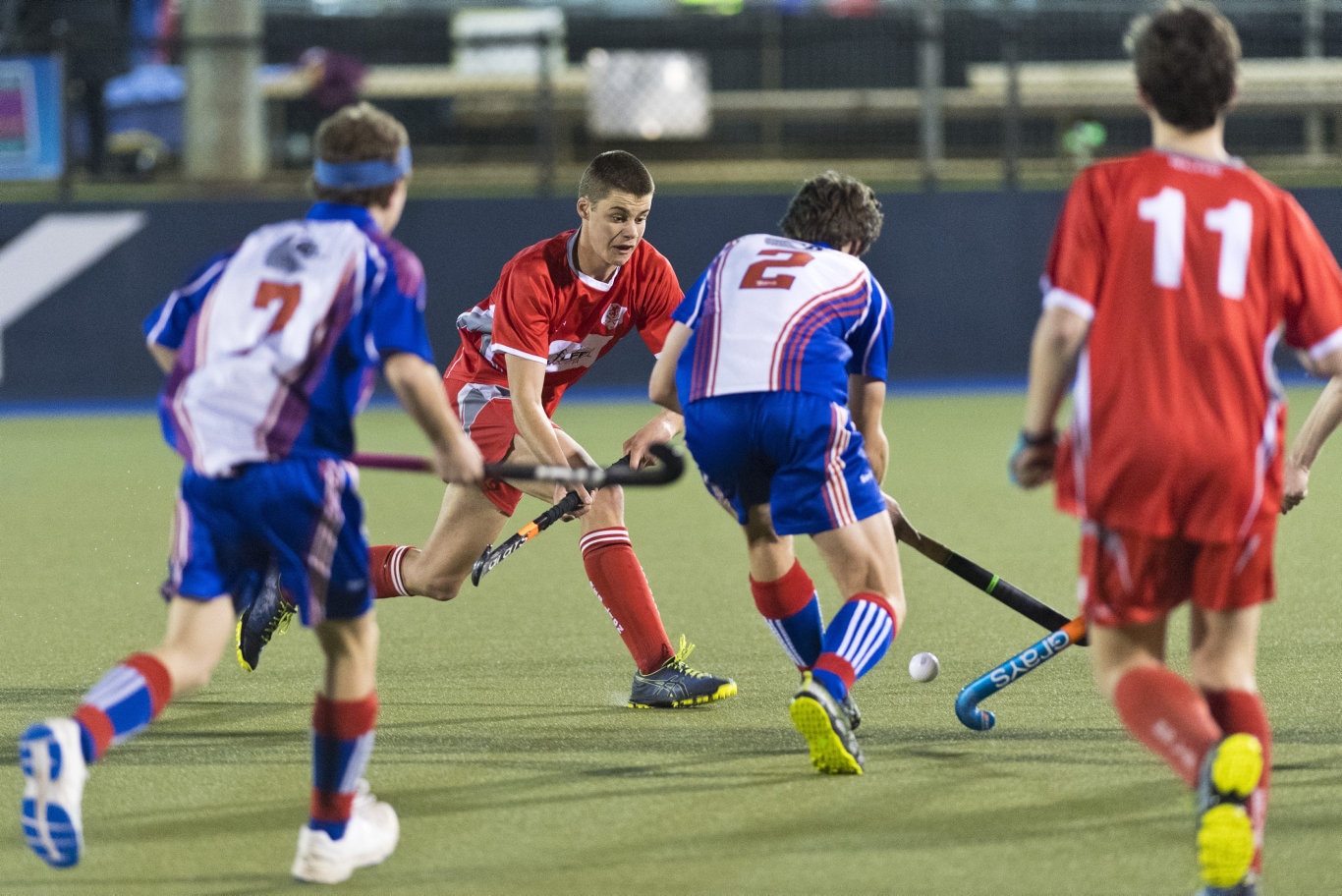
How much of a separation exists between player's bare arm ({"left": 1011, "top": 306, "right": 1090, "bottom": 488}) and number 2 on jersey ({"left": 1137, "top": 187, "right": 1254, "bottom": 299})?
0.52 feet

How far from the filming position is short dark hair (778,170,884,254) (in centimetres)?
404

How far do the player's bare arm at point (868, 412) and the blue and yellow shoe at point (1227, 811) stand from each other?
1.49m

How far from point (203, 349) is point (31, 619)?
9.55 ft

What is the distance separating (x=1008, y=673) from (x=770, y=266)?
3.62 feet

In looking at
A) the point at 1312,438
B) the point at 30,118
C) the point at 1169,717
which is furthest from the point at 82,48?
the point at 1169,717

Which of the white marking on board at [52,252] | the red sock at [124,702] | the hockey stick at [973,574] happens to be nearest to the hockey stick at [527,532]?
the hockey stick at [973,574]

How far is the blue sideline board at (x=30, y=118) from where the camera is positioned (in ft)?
39.7

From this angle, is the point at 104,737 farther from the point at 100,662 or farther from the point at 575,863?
the point at 100,662

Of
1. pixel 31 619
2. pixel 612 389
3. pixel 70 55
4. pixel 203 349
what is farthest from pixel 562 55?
pixel 203 349

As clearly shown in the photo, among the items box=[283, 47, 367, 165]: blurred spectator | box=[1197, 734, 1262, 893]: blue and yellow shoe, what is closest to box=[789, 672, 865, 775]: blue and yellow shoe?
box=[1197, 734, 1262, 893]: blue and yellow shoe

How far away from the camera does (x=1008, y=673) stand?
4.07 m

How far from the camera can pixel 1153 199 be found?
2.81 m

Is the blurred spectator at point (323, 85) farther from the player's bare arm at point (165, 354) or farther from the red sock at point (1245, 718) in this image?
the red sock at point (1245, 718)

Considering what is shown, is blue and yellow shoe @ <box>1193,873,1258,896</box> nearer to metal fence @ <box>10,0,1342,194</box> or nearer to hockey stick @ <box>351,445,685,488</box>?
hockey stick @ <box>351,445,685,488</box>
